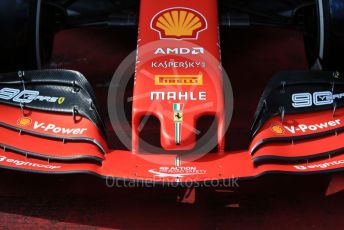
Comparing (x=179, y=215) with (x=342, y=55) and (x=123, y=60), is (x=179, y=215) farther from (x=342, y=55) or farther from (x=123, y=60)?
(x=123, y=60)

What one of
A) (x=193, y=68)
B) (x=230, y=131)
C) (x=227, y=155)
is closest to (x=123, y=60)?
(x=230, y=131)

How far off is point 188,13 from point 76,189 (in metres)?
1.04

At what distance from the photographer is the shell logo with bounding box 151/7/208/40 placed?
3.19 metres

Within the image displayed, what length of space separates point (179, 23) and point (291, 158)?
956mm

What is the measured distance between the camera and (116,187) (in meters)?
3.05

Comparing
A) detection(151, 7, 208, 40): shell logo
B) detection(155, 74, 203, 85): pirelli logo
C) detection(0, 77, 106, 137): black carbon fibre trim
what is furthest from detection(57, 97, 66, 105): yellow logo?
detection(151, 7, 208, 40): shell logo

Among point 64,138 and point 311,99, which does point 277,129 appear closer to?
point 311,99

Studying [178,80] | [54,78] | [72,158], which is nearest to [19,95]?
[54,78]

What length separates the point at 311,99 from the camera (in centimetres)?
296

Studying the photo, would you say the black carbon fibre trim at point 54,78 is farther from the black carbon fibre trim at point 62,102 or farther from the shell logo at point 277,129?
the shell logo at point 277,129

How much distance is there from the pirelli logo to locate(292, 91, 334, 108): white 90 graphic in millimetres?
450

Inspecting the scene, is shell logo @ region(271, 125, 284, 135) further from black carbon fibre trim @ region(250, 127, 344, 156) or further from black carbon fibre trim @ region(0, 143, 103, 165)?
black carbon fibre trim @ region(0, 143, 103, 165)

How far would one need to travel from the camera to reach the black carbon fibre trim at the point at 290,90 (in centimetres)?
291

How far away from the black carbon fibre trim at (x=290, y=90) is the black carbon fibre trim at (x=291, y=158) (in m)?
0.24
